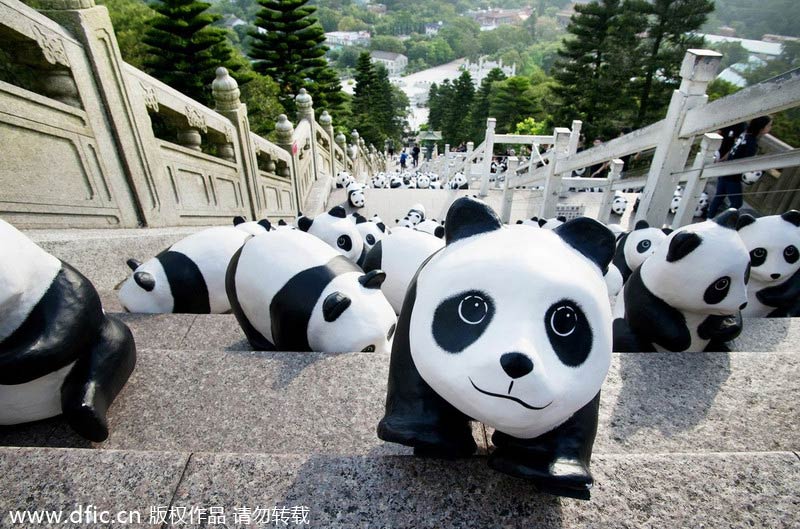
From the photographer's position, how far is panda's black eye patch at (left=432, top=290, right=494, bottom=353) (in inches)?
47.4

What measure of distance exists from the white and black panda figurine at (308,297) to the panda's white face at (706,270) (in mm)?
1706

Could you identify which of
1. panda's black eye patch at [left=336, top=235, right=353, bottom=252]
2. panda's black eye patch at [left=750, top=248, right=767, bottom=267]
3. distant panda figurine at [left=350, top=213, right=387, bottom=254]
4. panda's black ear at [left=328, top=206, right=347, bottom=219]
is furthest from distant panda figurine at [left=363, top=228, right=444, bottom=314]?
panda's black eye patch at [left=750, top=248, right=767, bottom=267]

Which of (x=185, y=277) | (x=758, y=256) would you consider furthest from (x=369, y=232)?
(x=758, y=256)

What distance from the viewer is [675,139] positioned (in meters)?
4.35

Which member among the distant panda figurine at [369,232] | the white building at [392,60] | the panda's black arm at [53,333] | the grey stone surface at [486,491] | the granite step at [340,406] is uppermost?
the white building at [392,60]

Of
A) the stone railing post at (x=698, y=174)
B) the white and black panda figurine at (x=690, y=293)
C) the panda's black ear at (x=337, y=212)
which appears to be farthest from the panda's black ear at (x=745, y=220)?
the panda's black ear at (x=337, y=212)

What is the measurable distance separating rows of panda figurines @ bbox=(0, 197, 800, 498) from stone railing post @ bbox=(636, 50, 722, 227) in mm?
1529

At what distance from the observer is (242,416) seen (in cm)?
195

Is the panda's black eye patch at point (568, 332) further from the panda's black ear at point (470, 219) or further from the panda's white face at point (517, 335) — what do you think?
the panda's black ear at point (470, 219)

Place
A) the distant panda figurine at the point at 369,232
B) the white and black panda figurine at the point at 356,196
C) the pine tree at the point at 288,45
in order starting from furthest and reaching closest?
the pine tree at the point at 288,45 < the white and black panda figurine at the point at 356,196 < the distant panda figurine at the point at 369,232

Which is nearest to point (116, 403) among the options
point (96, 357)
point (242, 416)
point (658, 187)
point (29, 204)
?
point (96, 357)

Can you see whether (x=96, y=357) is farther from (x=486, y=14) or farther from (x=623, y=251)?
(x=486, y=14)

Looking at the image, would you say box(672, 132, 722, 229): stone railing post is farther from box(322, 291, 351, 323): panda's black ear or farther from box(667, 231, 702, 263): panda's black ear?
box(322, 291, 351, 323): panda's black ear

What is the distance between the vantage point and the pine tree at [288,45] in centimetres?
1934
